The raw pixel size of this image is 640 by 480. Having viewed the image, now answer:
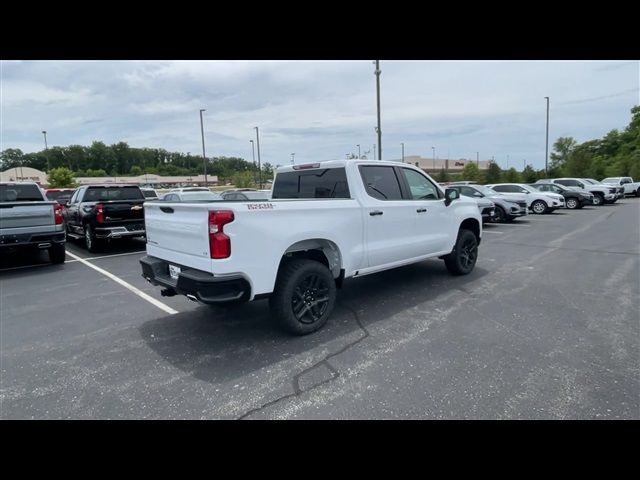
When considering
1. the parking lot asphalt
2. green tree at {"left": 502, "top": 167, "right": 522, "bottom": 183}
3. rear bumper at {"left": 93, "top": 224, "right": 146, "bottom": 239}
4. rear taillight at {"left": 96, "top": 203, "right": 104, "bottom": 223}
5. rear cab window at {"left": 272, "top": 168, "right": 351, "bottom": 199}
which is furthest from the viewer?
green tree at {"left": 502, "top": 167, "right": 522, "bottom": 183}

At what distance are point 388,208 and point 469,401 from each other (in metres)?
2.76

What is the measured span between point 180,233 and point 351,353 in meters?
2.16

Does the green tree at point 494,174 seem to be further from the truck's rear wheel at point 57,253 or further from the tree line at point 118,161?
the tree line at point 118,161

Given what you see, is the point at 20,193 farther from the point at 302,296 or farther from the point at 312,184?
the point at 302,296

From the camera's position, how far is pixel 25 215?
290 inches

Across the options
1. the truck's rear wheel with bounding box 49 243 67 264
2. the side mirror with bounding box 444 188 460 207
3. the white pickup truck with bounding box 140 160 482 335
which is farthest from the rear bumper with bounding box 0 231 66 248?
the side mirror with bounding box 444 188 460 207

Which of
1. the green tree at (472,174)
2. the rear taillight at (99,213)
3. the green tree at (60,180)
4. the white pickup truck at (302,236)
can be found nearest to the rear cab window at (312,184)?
the white pickup truck at (302,236)

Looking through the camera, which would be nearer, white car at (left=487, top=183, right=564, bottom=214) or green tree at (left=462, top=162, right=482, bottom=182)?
white car at (left=487, top=183, right=564, bottom=214)

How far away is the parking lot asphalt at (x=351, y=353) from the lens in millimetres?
2838

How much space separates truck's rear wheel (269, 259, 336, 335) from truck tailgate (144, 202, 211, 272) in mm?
856

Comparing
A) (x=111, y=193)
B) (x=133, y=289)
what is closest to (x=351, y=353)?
(x=133, y=289)

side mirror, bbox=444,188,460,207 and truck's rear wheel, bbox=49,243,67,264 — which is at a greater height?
side mirror, bbox=444,188,460,207

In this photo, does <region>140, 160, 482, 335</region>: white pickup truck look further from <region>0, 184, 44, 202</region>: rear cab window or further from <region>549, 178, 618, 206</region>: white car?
<region>549, 178, 618, 206</region>: white car

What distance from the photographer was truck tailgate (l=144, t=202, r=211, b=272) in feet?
11.4
